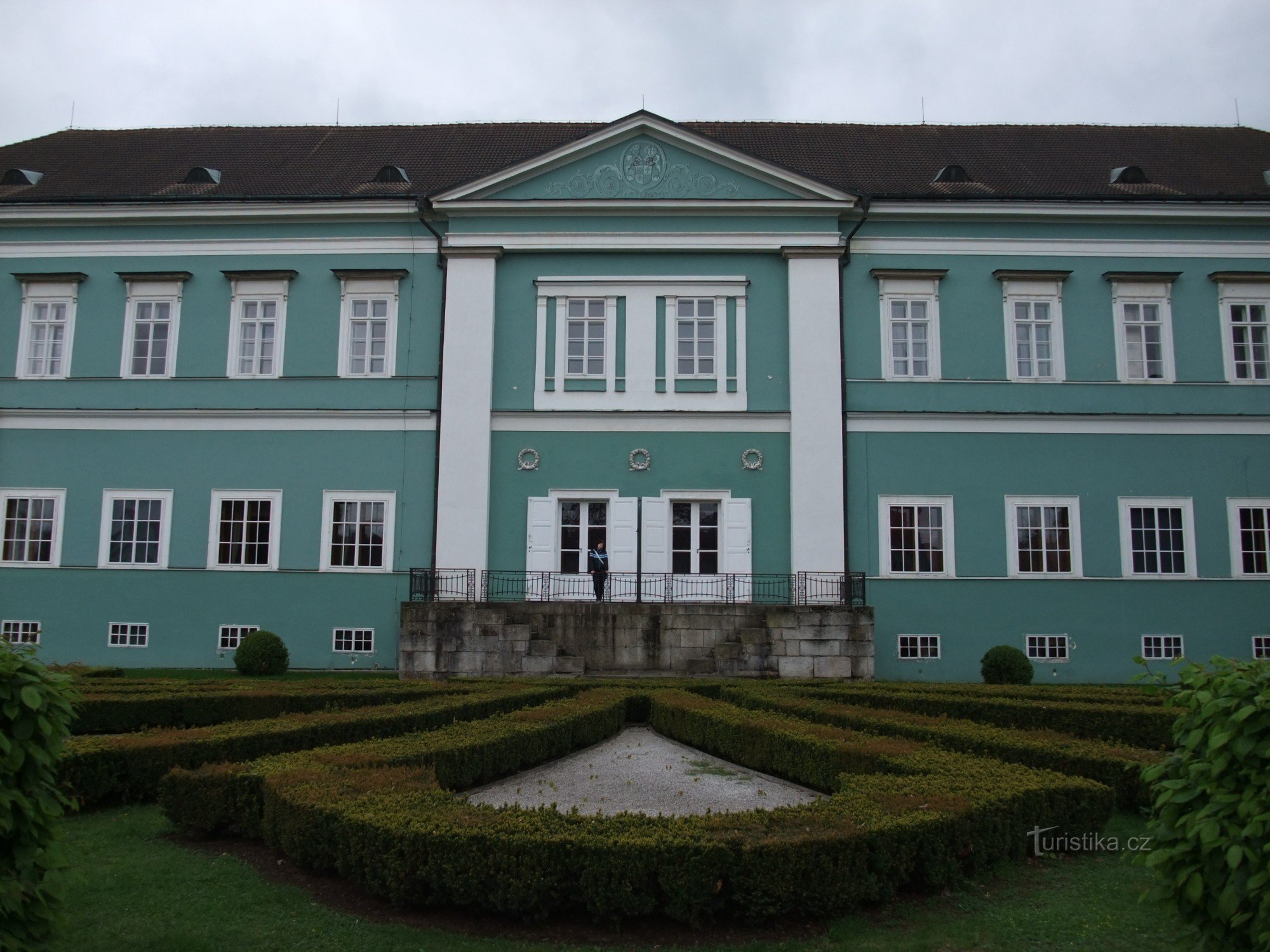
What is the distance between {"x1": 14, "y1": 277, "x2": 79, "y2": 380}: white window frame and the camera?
25406 millimetres

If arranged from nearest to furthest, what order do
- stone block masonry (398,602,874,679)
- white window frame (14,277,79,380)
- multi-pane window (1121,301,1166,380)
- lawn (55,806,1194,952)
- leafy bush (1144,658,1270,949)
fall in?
leafy bush (1144,658,1270,949) → lawn (55,806,1194,952) → stone block masonry (398,602,874,679) → multi-pane window (1121,301,1166,380) → white window frame (14,277,79,380)

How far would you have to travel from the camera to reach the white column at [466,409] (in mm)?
23594

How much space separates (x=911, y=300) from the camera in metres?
24.9

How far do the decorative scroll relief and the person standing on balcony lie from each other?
8.46 m

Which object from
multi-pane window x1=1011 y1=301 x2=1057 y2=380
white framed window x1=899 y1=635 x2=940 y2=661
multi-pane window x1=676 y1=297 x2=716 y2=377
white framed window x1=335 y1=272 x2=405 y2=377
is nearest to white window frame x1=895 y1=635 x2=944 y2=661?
white framed window x1=899 y1=635 x2=940 y2=661

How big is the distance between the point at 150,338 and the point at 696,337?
13416mm

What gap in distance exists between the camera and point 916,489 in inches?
949

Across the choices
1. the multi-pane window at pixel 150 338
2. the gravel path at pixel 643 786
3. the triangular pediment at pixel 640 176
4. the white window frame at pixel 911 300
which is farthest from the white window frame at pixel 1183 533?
the multi-pane window at pixel 150 338

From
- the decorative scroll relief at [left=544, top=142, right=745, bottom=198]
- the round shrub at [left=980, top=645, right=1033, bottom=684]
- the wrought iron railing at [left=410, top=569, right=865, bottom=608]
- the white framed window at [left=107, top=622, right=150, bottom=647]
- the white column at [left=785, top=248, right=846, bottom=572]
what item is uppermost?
the decorative scroll relief at [left=544, top=142, right=745, bottom=198]

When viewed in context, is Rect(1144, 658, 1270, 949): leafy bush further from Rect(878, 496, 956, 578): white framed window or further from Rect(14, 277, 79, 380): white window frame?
Rect(14, 277, 79, 380): white window frame

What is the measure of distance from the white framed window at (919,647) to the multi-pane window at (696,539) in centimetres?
458

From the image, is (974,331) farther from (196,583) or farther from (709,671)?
(196,583)

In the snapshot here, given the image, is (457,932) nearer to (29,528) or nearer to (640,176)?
(640,176)

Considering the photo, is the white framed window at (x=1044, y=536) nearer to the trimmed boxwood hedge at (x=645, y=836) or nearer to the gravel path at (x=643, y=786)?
the gravel path at (x=643, y=786)
